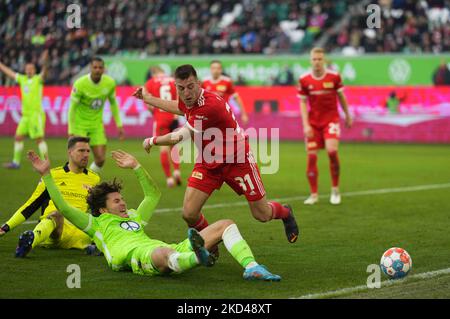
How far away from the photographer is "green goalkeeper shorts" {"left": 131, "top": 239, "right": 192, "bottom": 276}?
27.1 feet

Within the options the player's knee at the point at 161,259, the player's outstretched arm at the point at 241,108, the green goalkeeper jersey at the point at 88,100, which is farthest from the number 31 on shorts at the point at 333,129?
the player's knee at the point at 161,259

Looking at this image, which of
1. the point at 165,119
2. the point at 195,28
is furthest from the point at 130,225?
the point at 195,28

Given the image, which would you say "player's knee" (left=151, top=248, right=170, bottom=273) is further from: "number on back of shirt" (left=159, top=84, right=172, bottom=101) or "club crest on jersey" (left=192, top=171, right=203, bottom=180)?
"number on back of shirt" (left=159, top=84, right=172, bottom=101)

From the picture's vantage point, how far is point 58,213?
9.72 metres

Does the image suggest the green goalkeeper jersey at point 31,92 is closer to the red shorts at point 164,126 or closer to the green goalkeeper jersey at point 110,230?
the red shorts at point 164,126

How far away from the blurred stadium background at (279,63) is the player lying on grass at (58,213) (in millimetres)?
3929

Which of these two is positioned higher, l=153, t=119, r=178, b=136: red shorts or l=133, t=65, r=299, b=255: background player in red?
l=153, t=119, r=178, b=136: red shorts

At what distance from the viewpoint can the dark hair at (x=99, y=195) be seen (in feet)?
29.3

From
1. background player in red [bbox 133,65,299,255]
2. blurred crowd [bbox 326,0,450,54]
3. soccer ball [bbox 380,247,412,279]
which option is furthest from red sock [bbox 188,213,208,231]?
blurred crowd [bbox 326,0,450,54]

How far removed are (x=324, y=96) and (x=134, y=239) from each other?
274 inches

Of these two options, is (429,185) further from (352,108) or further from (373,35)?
(373,35)

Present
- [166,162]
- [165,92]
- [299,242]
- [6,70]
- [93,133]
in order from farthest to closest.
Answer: [6,70], [165,92], [166,162], [93,133], [299,242]

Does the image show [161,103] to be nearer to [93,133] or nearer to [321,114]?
[321,114]

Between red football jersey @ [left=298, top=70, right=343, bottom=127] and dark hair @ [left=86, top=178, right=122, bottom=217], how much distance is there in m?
6.49
